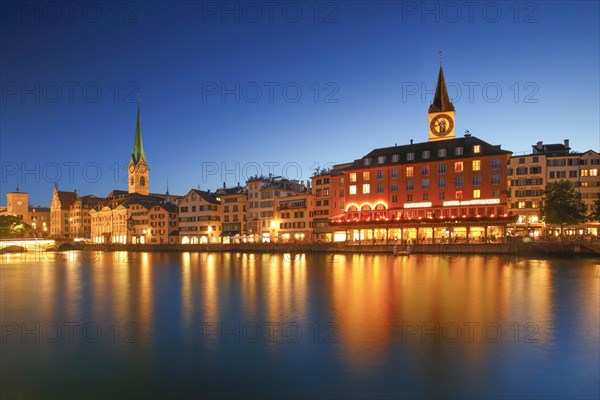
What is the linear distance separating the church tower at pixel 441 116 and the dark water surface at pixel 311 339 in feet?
196

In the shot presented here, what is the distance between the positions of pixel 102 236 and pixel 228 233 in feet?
177

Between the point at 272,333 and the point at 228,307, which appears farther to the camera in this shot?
the point at 228,307

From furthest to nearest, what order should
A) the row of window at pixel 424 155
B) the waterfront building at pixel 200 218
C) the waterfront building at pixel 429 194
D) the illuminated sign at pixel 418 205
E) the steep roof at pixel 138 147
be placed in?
1. the steep roof at pixel 138 147
2. the waterfront building at pixel 200 218
3. the illuminated sign at pixel 418 205
4. the row of window at pixel 424 155
5. the waterfront building at pixel 429 194

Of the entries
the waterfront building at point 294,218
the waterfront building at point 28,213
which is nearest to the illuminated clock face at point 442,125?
the waterfront building at point 294,218

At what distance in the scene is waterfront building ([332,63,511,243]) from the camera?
7281cm

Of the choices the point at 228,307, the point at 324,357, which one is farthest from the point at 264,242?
the point at 324,357

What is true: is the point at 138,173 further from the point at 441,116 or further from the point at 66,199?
the point at 441,116

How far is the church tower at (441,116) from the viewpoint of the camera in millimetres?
97438

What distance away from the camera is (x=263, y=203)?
9894 cm

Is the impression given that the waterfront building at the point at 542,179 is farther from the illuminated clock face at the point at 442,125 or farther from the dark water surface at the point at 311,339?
the dark water surface at the point at 311,339

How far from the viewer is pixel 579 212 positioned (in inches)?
2756

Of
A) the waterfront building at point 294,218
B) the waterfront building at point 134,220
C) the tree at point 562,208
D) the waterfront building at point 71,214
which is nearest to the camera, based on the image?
Result: the tree at point 562,208

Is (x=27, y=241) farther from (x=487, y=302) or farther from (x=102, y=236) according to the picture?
(x=487, y=302)

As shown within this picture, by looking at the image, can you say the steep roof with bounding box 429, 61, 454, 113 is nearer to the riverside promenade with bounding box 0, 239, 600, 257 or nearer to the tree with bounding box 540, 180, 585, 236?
the tree with bounding box 540, 180, 585, 236
